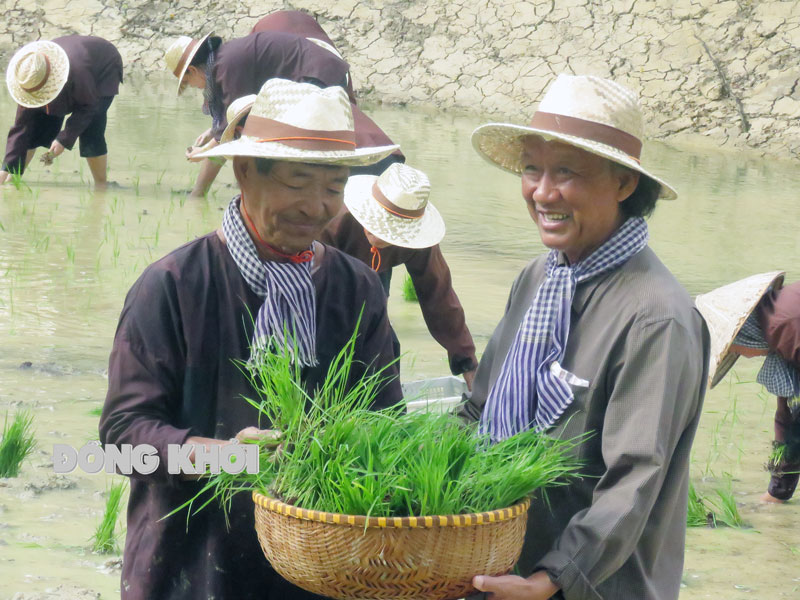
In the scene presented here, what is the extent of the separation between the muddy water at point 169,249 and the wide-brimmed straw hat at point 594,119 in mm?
1863

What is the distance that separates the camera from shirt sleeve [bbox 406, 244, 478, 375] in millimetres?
4395

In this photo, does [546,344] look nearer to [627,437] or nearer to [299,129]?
[627,437]

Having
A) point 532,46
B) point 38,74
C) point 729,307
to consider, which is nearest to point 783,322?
point 729,307

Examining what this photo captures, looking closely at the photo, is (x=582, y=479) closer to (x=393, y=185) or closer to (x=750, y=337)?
(x=393, y=185)

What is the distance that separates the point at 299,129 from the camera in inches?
85.9

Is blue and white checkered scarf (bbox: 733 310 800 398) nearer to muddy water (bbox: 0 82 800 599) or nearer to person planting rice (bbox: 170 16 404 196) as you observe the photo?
muddy water (bbox: 0 82 800 599)

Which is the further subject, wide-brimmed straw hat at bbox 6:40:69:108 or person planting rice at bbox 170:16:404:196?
wide-brimmed straw hat at bbox 6:40:69:108

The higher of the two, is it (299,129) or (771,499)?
(299,129)

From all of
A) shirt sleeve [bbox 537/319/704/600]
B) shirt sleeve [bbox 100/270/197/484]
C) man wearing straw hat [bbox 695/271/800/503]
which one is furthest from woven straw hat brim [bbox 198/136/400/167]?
man wearing straw hat [bbox 695/271/800/503]

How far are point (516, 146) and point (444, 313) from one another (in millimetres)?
1877

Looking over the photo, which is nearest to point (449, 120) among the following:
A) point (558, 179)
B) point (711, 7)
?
point (711, 7)

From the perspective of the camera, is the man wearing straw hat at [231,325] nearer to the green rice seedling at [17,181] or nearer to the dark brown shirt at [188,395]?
the dark brown shirt at [188,395]

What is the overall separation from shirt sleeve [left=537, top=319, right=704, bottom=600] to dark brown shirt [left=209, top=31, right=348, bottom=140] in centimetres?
427

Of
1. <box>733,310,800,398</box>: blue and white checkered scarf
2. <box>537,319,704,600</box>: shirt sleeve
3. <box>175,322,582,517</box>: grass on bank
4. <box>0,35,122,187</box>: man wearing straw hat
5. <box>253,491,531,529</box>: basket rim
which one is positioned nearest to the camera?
<box>253,491,531,529</box>: basket rim
